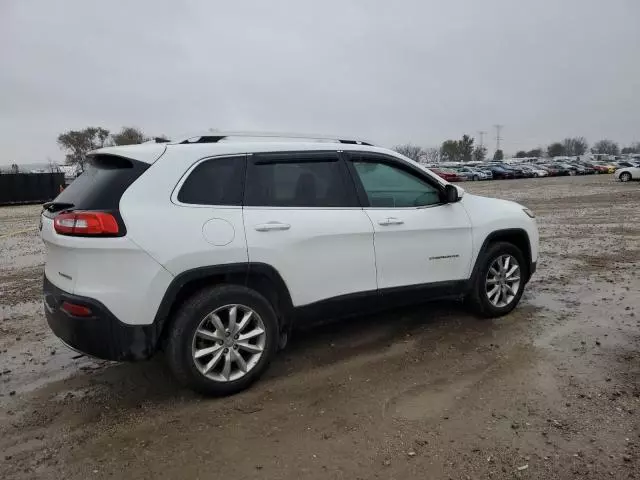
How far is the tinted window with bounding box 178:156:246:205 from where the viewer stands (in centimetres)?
349

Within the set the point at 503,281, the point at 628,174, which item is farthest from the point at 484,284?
the point at 628,174

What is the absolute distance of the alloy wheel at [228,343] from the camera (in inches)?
137

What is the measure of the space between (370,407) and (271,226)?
143 centimetres

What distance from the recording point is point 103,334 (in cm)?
323

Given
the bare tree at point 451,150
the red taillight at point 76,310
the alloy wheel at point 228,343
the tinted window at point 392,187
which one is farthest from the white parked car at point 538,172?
the bare tree at point 451,150

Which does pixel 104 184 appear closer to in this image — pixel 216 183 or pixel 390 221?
pixel 216 183

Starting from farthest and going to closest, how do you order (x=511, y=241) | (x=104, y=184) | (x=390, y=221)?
(x=511, y=241) → (x=390, y=221) → (x=104, y=184)

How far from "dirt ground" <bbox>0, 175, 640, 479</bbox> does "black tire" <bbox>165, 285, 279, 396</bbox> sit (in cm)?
12

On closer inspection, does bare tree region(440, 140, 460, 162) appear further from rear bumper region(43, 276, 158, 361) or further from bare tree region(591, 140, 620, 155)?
rear bumper region(43, 276, 158, 361)

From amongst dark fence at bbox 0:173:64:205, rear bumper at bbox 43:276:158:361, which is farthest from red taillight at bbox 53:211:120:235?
dark fence at bbox 0:173:64:205

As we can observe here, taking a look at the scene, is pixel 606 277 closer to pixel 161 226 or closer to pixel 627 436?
pixel 627 436

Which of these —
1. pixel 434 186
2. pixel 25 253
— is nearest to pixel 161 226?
pixel 434 186

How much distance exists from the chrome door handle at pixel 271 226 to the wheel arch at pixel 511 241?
2098 millimetres

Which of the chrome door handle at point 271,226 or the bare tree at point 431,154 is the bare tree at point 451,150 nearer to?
the bare tree at point 431,154
